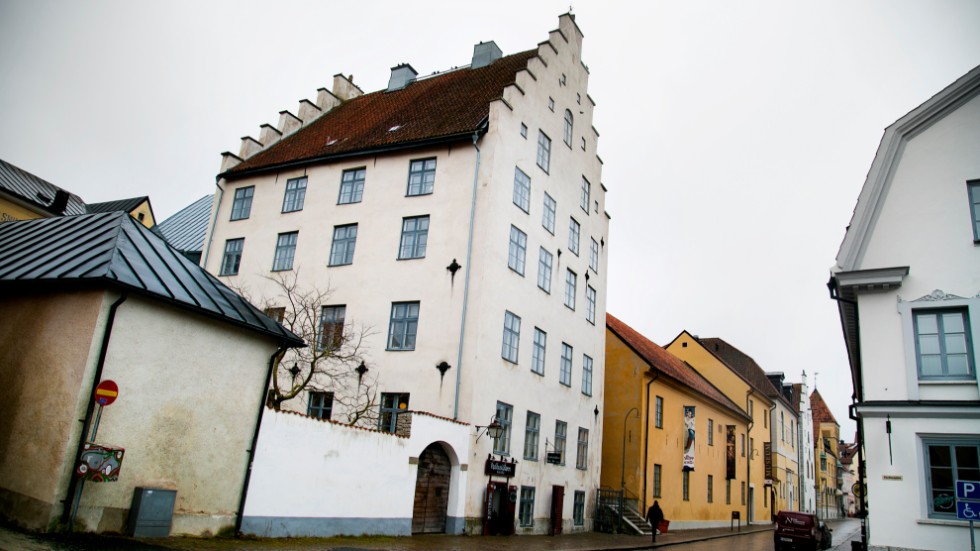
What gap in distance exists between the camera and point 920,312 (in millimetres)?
14883

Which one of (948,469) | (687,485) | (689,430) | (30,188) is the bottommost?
(687,485)

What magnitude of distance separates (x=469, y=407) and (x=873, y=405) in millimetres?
10289

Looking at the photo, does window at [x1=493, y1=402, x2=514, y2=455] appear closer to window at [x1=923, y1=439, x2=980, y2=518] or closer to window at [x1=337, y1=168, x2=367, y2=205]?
window at [x1=337, y1=168, x2=367, y2=205]

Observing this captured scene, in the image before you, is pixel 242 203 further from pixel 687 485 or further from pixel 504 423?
pixel 687 485

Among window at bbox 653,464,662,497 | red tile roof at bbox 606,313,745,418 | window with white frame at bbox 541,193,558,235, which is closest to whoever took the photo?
window with white frame at bbox 541,193,558,235

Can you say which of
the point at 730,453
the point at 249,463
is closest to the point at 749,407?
the point at 730,453

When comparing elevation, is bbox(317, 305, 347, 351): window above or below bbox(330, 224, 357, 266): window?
below

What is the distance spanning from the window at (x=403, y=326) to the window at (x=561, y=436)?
7189mm

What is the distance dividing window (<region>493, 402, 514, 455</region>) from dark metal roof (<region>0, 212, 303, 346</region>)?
863 cm

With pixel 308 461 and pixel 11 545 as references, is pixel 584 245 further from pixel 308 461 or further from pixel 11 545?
pixel 11 545

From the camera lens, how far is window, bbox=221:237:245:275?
26969 mm

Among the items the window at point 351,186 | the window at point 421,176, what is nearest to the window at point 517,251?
the window at point 421,176

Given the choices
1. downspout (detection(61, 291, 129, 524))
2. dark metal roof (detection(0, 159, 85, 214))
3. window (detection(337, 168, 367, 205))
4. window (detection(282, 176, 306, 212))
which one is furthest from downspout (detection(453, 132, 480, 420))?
dark metal roof (detection(0, 159, 85, 214))

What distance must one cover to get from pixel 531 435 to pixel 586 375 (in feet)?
18.0
